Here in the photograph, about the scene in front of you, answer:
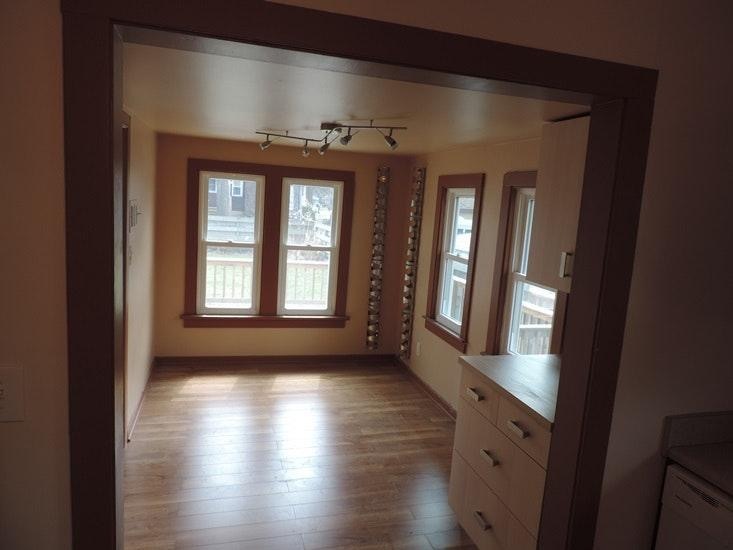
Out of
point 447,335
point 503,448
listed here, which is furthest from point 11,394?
point 447,335

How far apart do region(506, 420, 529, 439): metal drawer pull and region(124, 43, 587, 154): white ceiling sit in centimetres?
135

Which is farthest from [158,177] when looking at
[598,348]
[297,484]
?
[598,348]

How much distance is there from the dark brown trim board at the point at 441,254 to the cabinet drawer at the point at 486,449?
1.42m

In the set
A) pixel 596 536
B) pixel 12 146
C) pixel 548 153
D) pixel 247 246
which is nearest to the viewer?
Answer: pixel 12 146

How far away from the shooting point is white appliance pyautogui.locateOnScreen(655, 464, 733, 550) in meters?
1.47

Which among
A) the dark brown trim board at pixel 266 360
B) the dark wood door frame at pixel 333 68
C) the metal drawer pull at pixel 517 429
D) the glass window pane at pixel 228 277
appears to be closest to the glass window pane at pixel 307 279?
the glass window pane at pixel 228 277

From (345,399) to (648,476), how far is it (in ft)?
9.95

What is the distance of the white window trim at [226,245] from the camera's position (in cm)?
481

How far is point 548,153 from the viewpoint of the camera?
2.34 meters

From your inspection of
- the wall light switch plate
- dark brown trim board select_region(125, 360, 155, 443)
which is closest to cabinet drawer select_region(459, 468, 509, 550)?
the wall light switch plate

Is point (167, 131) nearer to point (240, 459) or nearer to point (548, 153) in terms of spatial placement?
point (240, 459)

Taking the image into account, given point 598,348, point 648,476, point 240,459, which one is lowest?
point 240,459

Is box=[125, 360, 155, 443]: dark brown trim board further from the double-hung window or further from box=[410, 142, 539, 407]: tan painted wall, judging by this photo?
box=[410, 142, 539, 407]: tan painted wall

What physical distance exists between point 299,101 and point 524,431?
1810mm
